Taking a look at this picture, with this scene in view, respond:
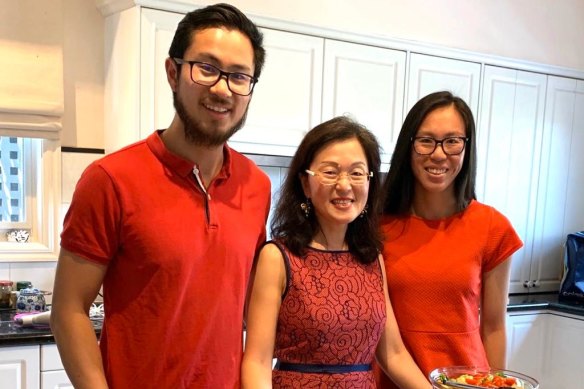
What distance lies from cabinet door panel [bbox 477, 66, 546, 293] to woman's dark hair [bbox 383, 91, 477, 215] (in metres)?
1.84

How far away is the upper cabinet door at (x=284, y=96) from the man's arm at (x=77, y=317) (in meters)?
1.61

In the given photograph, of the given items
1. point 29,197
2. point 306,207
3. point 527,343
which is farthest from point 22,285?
point 527,343

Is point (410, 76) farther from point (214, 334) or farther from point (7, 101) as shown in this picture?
point (214, 334)

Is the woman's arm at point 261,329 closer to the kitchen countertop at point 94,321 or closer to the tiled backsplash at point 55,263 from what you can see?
the kitchen countertop at point 94,321

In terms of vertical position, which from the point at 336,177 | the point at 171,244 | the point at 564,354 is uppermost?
the point at 336,177

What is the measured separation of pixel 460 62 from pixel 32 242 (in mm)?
2375

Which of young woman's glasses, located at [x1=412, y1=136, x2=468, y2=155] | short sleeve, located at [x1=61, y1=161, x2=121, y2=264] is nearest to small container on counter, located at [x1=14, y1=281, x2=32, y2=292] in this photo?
short sleeve, located at [x1=61, y1=161, x2=121, y2=264]

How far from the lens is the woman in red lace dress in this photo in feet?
4.42

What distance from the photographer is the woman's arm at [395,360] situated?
147 cm

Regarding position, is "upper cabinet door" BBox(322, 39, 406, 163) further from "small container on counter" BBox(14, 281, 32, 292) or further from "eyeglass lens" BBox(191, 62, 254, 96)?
"eyeglass lens" BBox(191, 62, 254, 96)

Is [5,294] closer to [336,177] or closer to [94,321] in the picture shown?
[94,321]

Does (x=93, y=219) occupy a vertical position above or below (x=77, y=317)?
above

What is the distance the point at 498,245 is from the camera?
5.22 ft

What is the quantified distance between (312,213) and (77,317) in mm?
590
